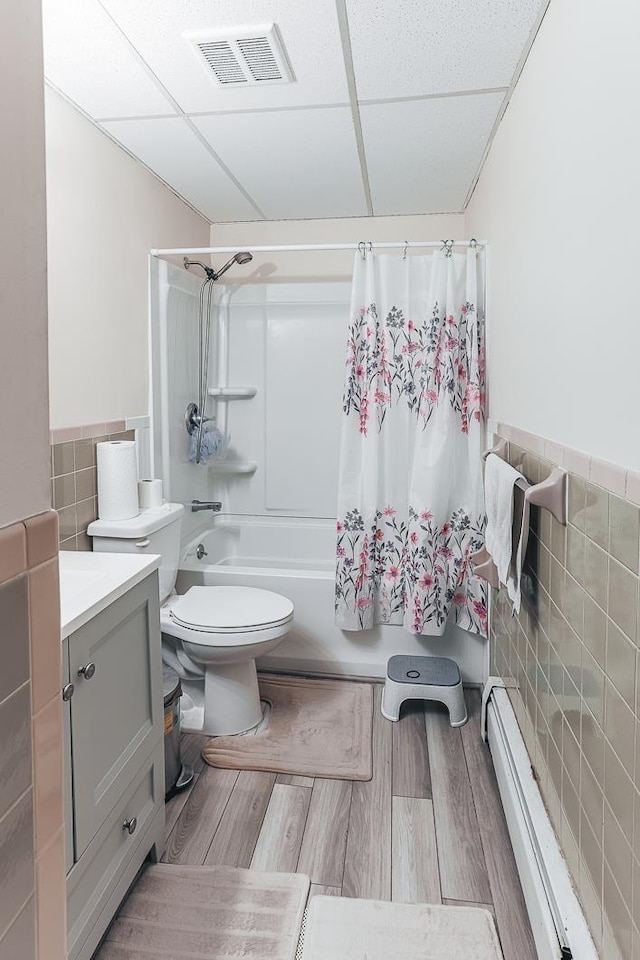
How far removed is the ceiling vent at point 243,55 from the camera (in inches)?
62.7

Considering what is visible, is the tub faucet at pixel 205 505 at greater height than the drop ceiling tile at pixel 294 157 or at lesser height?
lesser

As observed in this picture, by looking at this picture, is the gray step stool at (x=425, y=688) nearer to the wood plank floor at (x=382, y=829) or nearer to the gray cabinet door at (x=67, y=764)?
the wood plank floor at (x=382, y=829)

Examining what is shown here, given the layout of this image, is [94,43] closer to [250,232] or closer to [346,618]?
[250,232]

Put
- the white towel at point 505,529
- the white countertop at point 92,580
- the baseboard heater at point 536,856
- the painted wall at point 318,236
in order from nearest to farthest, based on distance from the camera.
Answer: the baseboard heater at point 536,856 < the white countertop at point 92,580 < the white towel at point 505,529 < the painted wall at point 318,236

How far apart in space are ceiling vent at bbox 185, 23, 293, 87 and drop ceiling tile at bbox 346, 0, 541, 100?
21cm

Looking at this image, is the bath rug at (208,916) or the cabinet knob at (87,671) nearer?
the cabinet knob at (87,671)

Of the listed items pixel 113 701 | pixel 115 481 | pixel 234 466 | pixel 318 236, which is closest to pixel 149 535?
pixel 115 481

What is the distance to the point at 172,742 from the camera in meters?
1.93

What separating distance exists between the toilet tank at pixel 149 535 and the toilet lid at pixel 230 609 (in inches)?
5.8

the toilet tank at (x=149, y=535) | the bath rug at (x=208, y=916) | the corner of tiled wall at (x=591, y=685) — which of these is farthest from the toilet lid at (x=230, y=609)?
the corner of tiled wall at (x=591, y=685)

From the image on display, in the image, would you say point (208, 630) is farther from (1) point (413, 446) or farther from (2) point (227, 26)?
(2) point (227, 26)

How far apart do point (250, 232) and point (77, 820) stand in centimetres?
289

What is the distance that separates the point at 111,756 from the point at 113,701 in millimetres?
122

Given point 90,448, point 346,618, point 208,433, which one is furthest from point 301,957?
point 208,433
